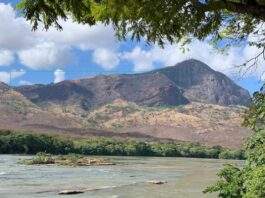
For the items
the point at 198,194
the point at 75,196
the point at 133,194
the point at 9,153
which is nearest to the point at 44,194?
the point at 75,196

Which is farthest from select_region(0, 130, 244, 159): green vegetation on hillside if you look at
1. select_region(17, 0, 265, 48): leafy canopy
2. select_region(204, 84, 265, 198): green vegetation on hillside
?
select_region(17, 0, 265, 48): leafy canopy

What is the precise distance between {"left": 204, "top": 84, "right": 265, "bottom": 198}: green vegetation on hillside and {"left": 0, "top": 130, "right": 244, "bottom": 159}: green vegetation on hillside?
350 feet

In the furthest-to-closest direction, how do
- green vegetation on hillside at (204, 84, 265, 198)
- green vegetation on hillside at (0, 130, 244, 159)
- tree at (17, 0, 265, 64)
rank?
green vegetation on hillside at (0, 130, 244, 159), green vegetation on hillside at (204, 84, 265, 198), tree at (17, 0, 265, 64)

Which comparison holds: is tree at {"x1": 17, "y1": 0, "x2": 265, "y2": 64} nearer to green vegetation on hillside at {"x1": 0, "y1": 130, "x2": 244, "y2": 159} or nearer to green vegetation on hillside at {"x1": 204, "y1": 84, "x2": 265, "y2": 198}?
green vegetation on hillside at {"x1": 204, "y1": 84, "x2": 265, "y2": 198}

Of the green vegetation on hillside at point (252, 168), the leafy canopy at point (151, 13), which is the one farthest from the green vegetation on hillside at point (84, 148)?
the leafy canopy at point (151, 13)

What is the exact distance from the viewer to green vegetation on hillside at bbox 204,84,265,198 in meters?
11.8

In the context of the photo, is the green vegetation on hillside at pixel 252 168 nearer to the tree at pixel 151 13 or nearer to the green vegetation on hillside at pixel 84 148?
the tree at pixel 151 13

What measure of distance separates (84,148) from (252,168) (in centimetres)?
12270

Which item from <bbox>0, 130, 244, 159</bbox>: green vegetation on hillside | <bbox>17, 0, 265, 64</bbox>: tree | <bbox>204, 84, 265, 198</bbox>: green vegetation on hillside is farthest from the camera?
<bbox>0, 130, 244, 159</bbox>: green vegetation on hillside

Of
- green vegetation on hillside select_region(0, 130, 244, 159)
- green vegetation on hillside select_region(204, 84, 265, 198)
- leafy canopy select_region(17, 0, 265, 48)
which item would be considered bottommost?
green vegetation on hillside select_region(204, 84, 265, 198)

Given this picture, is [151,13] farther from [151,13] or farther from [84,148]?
[84,148]

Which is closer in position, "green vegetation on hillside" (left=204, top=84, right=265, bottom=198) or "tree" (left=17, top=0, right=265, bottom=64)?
"tree" (left=17, top=0, right=265, bottom=64)

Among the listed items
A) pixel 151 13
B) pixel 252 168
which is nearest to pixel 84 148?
pixel 252 168

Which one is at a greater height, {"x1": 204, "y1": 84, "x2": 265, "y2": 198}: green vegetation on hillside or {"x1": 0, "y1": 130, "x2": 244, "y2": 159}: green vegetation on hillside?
{"x1": 0, "y1": 130, "x2": 244, "y2": 159}: green vegetation on hillside
